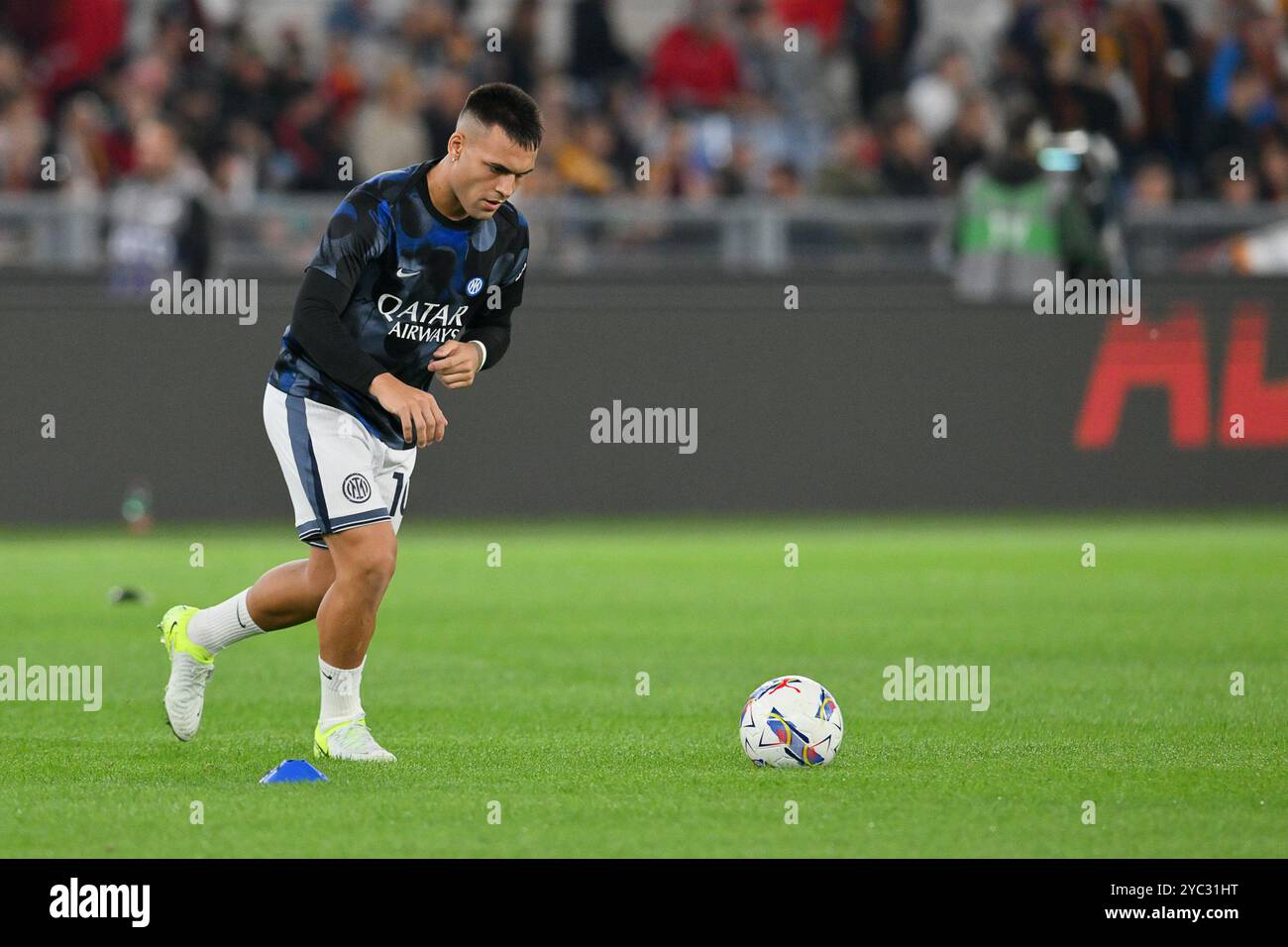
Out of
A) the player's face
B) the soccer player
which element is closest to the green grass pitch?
the soccer player

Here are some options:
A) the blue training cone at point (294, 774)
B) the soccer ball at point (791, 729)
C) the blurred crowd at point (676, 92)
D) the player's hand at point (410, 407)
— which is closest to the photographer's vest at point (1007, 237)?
the blurred crowd at point (676, 92)

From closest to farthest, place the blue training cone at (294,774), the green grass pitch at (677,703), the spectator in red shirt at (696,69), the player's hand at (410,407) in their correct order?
the green grass pitch at (677,703) → the blue training cone at (294,774) → the player's hand at (410,407) → the spectator in red shirt at (696,69)

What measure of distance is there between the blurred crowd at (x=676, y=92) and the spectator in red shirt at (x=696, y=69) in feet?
0.08

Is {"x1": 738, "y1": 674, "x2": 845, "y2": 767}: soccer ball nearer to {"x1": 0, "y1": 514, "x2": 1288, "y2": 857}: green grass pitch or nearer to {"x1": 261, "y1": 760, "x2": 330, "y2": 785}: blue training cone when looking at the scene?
{"x1": 0, "y1": 514, "x2": 1288, "y2": 857}: green grass pitch

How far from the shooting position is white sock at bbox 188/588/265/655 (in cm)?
856

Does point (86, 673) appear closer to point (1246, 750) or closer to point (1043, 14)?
point (1246, 750)

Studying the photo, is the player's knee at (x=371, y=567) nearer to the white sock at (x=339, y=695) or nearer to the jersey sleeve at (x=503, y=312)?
the white sock at (x=339, y=695)

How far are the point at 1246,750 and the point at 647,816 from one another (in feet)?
8.78

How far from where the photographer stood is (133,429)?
59.1 feet

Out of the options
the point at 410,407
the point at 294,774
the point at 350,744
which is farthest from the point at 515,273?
the point at 294,774

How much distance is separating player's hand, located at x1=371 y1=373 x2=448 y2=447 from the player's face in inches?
28.7

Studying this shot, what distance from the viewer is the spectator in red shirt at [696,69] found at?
22188mm
